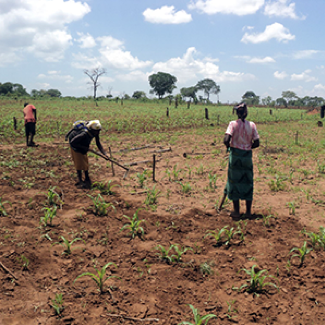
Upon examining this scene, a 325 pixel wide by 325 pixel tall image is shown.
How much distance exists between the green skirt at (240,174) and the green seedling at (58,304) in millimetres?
2856

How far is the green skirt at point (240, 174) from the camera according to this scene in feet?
14.6

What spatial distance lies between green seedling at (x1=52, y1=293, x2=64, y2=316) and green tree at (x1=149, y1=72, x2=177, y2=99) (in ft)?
255

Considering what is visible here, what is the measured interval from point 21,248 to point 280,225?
375 centimetres

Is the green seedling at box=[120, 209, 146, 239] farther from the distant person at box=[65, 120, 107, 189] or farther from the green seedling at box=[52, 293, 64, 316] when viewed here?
the distant person at box=[65, 120, 107, 189]

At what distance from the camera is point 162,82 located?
77875 millimetres

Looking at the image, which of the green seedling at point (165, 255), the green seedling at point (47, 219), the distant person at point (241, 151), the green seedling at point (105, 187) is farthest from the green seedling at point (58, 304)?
the green seedling at point (105, 187)

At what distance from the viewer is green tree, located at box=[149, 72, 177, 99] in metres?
77.8

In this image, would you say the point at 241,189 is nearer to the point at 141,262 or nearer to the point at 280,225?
the point at 280,225

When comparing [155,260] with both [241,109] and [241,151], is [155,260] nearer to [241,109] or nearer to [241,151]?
[241,151]

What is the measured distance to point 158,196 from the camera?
582cm

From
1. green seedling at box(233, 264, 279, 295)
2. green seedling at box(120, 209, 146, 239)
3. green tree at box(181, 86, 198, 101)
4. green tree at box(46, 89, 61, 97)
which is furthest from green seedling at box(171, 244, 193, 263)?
green tree at box(181, 86, 198, 101)

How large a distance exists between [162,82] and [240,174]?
7658 centimetres

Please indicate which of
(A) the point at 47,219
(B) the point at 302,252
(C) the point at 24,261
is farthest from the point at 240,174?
(C) the point at 24,261

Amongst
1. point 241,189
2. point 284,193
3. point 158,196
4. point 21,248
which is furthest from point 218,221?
point 21,248
